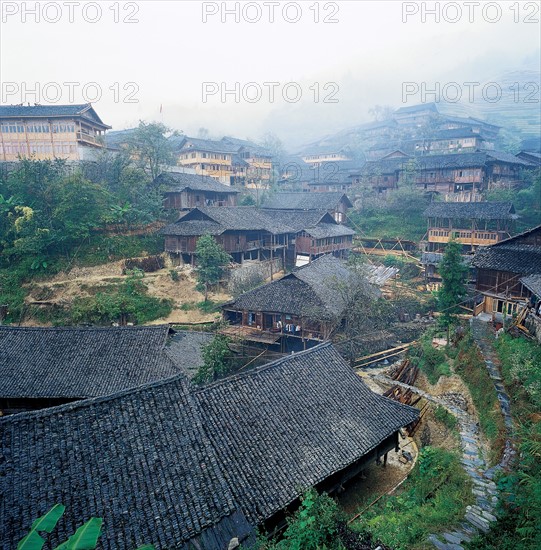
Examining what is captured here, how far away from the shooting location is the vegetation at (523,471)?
28.4 feet

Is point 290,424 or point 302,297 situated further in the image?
point 302,297

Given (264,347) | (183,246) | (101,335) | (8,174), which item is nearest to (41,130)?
(8,174)

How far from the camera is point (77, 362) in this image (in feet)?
72.8

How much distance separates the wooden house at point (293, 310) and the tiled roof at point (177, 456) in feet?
40.5

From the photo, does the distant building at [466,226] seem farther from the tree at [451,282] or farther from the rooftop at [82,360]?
the rooftop at [82,360]

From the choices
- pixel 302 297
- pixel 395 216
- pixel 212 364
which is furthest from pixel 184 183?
pixel 212 364

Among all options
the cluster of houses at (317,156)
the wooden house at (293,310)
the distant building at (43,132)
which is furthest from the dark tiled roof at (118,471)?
the distant building at (43,132)

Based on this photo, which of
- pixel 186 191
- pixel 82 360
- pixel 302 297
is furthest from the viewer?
pixel 186 191

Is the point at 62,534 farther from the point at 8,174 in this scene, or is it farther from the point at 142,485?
the point at 8,174

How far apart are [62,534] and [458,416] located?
56.9 ft

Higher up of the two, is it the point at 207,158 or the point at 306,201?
the point at 207,158

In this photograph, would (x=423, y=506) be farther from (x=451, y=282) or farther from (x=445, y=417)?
(x=451, y=282)

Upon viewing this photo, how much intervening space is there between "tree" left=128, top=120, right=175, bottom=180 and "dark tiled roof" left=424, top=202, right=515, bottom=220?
3359 cm

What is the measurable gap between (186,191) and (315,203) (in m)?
18.5
